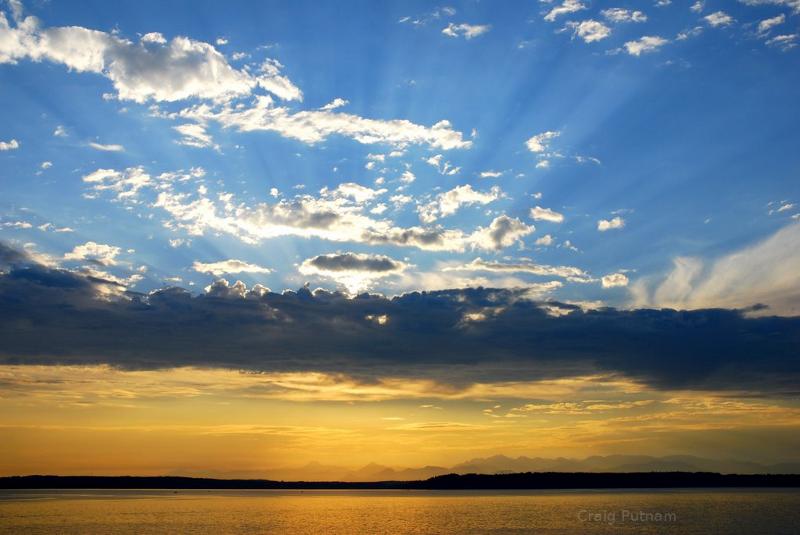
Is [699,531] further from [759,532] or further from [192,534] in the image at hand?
[192,534]

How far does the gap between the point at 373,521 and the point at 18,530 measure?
74045 mm

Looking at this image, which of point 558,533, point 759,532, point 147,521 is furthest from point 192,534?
point 759,532

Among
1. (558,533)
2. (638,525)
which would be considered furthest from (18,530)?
(638,525)

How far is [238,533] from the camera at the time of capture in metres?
123

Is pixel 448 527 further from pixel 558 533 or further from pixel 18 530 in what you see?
pixel 18 530

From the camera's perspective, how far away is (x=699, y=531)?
11875 centimetres

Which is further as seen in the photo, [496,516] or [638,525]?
[496,516]

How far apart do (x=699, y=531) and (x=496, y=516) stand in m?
58.0

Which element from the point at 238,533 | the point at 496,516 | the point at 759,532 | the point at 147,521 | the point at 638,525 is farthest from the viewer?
the point at 496,516

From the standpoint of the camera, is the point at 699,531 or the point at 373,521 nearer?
the point at 699,531

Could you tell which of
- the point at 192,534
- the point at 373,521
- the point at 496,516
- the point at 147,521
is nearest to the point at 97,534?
the point at 192,534

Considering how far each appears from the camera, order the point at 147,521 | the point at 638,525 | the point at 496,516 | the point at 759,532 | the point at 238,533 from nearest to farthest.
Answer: the point at 759,532
the point at 238,533
the point at 638,525
the point at 147,521
the point at 496,516

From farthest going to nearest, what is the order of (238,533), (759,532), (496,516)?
1. (496,516)
2. (238,533)
3. (759,532)

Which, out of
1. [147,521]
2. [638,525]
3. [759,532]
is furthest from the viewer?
[147,521]
